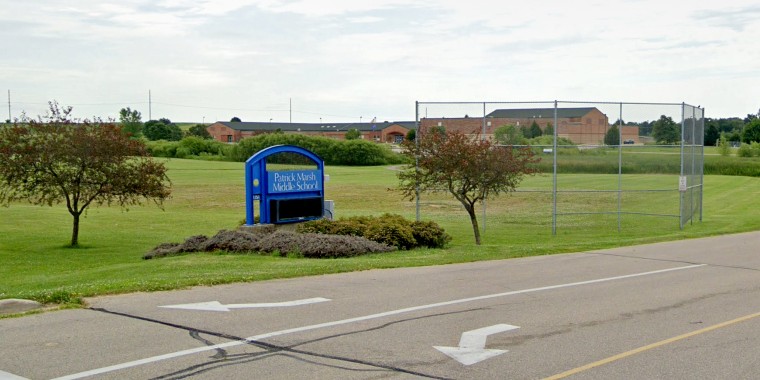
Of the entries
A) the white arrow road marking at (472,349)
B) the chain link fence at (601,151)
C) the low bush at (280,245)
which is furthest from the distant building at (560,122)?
the white arrow road marking at (472,349)

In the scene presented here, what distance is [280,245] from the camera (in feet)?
58.6

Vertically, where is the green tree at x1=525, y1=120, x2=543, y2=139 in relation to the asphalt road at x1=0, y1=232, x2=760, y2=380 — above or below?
above

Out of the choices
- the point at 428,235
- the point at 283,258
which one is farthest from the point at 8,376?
the point at 428,235

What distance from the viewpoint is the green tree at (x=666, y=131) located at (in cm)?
2645

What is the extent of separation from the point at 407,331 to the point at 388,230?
996 centimetres

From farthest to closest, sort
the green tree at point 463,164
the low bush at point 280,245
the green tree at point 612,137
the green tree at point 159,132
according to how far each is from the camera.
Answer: the green tree at point 159,132
the green tree at point 612,137
the green tree at point 463,164
the low bush at point 280,245

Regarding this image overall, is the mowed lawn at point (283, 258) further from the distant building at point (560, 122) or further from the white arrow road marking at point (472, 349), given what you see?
the white arrow road marking at point (472, 349)

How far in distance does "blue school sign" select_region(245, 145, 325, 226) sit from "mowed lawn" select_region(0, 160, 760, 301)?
2938mm

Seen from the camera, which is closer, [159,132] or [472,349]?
[472,349]

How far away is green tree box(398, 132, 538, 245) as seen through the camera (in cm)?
2195

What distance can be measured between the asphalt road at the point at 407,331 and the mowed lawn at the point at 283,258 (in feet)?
5.06

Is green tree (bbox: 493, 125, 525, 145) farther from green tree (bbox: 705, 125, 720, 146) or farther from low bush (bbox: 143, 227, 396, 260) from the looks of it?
green tree (bbox: 705, 125, 720, 146)

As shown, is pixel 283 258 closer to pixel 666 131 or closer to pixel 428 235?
pixel 428 235

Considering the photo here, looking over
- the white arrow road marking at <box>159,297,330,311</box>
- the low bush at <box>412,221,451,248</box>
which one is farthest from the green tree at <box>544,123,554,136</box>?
the white arrow road marking at <box>159,297,330,311</box>
